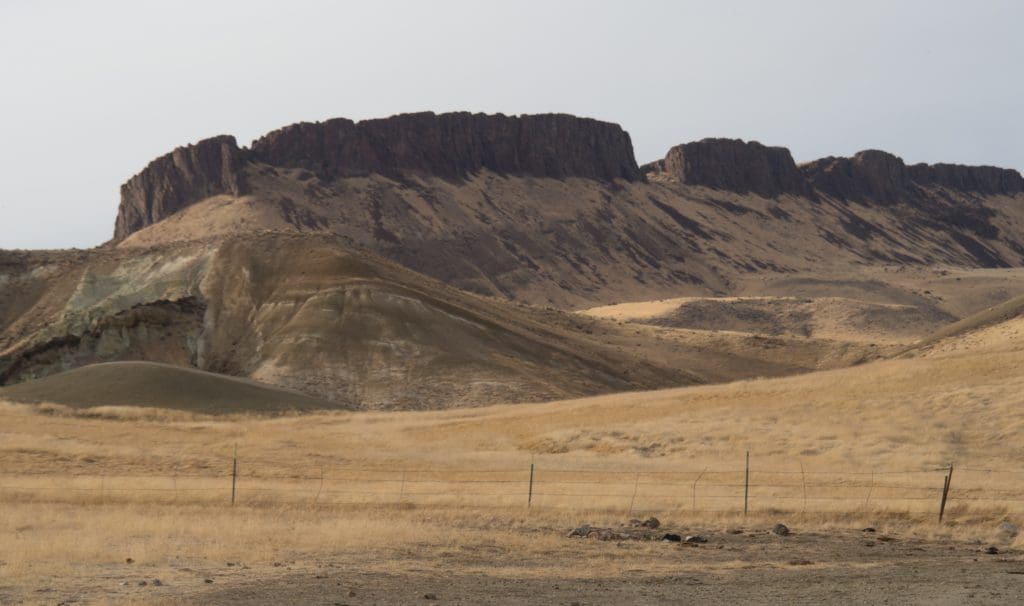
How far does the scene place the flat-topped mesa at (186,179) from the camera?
163 m

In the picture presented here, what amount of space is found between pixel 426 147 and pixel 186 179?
38.4 meters

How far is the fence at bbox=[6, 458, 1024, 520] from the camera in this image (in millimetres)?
28000

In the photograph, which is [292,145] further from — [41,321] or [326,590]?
[326,590]

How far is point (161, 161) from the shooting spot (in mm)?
171375

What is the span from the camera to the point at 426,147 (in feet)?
Answer: 605

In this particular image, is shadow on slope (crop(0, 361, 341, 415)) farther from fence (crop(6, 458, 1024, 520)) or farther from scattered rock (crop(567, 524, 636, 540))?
scattered rock (crop(567, 524, 636, 540))

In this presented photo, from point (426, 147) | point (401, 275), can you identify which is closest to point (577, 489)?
point (401, 275)

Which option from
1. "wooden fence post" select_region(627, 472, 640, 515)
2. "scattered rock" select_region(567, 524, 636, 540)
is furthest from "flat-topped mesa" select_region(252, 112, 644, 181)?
"scattered rock" select_region(567, 524, 636, 540)

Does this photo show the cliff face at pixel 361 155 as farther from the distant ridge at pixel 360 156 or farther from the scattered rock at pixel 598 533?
the scattered rock at pixel 598 533

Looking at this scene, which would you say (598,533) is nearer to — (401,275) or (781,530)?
(781,530)

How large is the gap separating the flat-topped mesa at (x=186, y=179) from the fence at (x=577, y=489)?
426ft

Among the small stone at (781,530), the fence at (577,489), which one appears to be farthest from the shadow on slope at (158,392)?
the small stone at (781,530)

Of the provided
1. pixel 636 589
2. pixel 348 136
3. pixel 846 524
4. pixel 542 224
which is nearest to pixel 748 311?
pixel 542 224

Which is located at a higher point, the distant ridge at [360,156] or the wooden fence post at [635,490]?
the distant ridge at [360,156]
